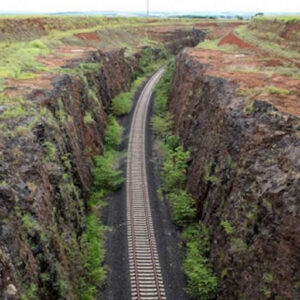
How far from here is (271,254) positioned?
14.6 metres

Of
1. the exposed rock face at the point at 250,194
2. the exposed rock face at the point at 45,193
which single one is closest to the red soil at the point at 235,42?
the exposed rock face at the point at 250,194

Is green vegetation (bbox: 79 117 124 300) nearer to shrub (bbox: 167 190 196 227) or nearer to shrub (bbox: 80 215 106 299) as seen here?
shrub (bbox: 80 215 106 299)

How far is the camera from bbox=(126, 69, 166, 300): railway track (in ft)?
62.5

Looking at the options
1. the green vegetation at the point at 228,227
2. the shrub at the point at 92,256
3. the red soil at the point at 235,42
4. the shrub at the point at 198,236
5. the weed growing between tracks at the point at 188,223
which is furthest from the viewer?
the red soil at the point at 235,42

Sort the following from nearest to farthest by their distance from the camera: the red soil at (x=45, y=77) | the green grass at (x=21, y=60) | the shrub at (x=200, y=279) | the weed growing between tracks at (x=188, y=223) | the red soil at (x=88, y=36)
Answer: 1. the shrub at (x=200, y=279)
2. the weed growing between tracks at (x=188, y=223)
3. the red soil at (x=45, y=77)
4. the green grass at (x=21, y=60)
5. the red soil at (x=88, y=36)

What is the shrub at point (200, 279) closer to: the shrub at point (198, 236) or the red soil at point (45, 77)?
the shrub at point (198, 236)

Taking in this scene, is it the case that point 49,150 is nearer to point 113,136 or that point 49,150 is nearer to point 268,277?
point 268,277

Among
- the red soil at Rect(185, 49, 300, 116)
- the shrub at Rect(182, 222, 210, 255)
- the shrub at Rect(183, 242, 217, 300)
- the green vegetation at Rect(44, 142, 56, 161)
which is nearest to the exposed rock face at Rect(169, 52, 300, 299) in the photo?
the shrub at Rect(183, 242, 217, 300)

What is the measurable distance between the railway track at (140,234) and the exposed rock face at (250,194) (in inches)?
126

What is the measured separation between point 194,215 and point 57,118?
1059cm

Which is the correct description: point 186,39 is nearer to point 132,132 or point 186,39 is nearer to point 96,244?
point 132,132

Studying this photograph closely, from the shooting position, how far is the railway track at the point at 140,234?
62.5 feet

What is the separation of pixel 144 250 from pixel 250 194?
25.6 ft

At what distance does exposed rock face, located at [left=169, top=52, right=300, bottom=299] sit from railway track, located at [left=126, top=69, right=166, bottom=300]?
3.19 meters
